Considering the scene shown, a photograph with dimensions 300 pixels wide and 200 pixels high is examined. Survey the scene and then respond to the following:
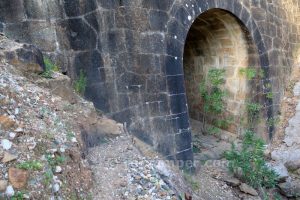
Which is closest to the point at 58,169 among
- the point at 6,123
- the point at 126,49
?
the point at 6,123

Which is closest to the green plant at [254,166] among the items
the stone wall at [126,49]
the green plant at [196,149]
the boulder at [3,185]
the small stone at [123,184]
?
the stone wall at [126,49]

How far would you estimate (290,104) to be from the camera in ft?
20.0

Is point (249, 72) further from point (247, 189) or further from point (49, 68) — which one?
point (49, 68)

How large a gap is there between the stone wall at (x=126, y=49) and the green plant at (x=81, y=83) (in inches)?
2.1

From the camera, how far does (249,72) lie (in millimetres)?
5289

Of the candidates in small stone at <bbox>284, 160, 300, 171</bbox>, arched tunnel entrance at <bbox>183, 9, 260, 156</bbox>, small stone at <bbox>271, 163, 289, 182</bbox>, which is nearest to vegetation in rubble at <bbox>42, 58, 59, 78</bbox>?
arched tunnel entrance at <bbox>183, 9, 260, 156</bbox>

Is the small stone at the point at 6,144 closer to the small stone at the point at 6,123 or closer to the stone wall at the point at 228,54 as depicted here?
the small stone at the point at 6,123

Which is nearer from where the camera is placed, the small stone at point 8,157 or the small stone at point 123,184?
the small stone at point 8,157

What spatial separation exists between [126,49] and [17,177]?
79.3 inches

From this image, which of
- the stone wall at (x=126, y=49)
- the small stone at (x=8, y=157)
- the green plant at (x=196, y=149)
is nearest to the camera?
the small stone at (x=8, y=157)

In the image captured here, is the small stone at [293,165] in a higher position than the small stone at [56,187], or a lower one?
lower

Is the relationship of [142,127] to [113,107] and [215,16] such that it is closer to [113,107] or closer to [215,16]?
[113,107]

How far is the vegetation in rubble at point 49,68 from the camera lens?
2.94 m

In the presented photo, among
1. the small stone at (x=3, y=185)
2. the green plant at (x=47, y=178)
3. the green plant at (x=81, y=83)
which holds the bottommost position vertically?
the green plant at (x=47, y=178)
